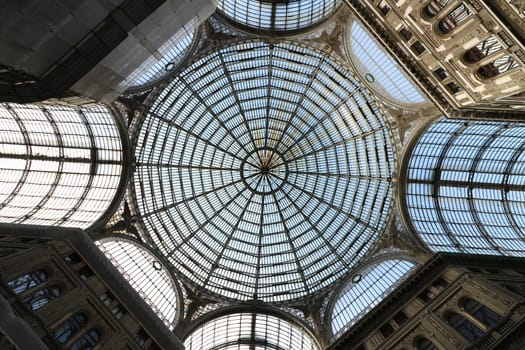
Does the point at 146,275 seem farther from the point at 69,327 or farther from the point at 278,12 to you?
the point at 278,12

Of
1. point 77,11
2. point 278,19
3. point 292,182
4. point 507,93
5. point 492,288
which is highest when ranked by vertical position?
point 278,19

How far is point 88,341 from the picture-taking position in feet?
80.2

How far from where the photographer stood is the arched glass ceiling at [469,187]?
3644 centimetres

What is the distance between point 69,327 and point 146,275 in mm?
14094

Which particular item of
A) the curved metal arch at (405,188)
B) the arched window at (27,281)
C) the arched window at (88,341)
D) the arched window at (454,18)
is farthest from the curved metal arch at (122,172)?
the arched window at (454,18)

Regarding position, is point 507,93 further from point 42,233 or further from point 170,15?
point 42,233

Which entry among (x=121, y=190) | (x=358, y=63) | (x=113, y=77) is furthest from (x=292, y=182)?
(x=113, y=77)

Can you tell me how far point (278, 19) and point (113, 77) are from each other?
21.6m

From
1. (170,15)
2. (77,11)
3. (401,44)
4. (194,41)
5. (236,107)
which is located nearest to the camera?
(77,11)

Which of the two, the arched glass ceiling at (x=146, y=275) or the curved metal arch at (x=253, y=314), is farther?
the curved metal arch at (x=253, y=314)

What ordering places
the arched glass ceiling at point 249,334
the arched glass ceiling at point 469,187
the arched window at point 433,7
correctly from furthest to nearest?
the arched glass ceiling at point 249,334, the arched glass ceiling at point 469,187, the arched window at point 433,7

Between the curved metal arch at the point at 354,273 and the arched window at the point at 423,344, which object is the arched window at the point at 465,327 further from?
the curved metal arch at the point at 354,273

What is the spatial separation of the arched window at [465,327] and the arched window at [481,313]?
1.79ft

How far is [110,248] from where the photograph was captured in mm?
36250
